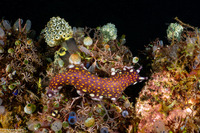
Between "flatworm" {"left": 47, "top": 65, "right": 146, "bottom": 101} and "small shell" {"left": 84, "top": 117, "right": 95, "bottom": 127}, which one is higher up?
"flatworm" {"left": 47, "top": 65, "right": 146, "bottom": 101}

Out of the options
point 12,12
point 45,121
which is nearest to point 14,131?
point 45,121

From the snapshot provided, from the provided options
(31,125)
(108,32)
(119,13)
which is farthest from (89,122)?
(119,13)

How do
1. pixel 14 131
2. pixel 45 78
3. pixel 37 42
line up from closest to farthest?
pixel 14 131 < pixel 45 78 < pixel 37 42

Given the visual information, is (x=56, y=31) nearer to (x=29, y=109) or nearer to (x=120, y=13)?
(x=29, y=109)

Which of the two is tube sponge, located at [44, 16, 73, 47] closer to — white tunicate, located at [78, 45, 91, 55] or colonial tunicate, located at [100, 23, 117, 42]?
white tunicate, located at [78, 45, 91, 55]

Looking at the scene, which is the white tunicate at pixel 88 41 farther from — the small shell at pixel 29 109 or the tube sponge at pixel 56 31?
the small shell at pixel 29 109

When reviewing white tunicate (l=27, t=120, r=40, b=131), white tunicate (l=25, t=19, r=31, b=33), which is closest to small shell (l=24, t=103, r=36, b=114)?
white tunicate (l=27, t=120, r=40, b=131)

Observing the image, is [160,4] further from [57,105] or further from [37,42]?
[57,105]
